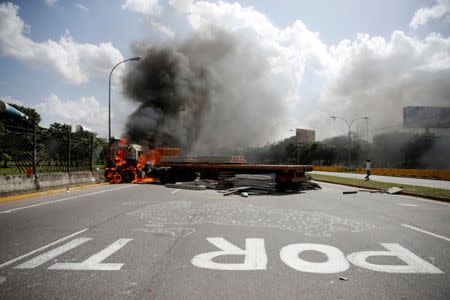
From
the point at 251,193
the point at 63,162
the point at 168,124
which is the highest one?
the point at 168,124

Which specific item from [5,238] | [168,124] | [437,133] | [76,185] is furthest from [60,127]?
[437,133]

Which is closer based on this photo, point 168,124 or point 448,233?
point 448,233

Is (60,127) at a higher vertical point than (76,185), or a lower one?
higher

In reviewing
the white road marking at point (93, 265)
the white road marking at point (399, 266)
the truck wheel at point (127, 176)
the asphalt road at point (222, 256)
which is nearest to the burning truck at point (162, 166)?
the truck wheel at point (127, 176)

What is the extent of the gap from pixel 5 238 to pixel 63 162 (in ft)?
37.2

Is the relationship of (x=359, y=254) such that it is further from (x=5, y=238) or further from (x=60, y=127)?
(x=60, y=127)

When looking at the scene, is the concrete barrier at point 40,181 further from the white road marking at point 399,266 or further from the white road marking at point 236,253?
the white road marking at point 399,266

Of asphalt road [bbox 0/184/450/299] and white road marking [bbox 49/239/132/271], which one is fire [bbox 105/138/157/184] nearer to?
asphalt road [bbox 0/184/450/299]

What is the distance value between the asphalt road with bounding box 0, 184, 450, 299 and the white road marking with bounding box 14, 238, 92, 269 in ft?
0.04

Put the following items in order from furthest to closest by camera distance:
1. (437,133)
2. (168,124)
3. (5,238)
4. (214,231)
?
(437,133), (168,124), (214,231), (5,238)

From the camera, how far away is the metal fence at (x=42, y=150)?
472 inches

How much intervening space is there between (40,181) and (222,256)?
11.9 meters

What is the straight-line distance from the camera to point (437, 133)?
7225cm

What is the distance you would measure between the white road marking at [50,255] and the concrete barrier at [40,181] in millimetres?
8056
